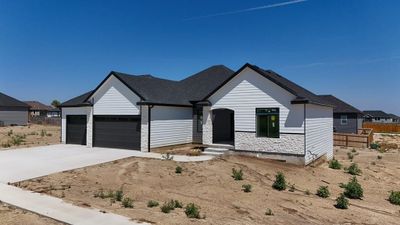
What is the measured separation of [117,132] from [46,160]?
18.5 feet

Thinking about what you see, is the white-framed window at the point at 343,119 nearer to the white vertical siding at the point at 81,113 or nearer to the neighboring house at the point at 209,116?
the neighboring house at the point at 209,116

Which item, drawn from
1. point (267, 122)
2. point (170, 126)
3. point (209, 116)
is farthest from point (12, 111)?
point (267, 122)

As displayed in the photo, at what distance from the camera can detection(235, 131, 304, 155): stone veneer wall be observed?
1714 cm

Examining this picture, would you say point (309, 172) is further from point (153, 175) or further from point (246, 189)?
point (153, 175)

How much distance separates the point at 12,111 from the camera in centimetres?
5372

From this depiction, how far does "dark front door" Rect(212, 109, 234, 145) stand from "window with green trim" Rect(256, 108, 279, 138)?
428 cm

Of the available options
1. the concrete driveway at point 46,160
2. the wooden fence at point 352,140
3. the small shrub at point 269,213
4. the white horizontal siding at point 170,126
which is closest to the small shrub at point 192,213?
the small shrub at point 269,213

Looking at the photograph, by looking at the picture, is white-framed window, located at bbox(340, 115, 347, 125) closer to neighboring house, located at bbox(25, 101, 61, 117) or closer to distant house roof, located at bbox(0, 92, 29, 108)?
distant house roof, located at bbox(0, 92, 29, 108)

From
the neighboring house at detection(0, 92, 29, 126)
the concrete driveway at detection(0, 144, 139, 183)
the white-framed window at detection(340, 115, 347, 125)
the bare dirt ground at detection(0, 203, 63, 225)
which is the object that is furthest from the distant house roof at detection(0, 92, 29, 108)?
the white-framed window at detection(340, 115, 347, 125)

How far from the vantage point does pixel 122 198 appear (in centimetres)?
1011

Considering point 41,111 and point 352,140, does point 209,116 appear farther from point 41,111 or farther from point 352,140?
point 41,111

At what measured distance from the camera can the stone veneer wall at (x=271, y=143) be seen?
56.2 feet

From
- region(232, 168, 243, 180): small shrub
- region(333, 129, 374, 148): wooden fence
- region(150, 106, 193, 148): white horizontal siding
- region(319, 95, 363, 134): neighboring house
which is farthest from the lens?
region(319, 95, 363, 134): neighboring house

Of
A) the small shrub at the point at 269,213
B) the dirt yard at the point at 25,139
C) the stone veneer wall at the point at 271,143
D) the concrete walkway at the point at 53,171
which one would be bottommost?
the small shrub at the point at 269,213
